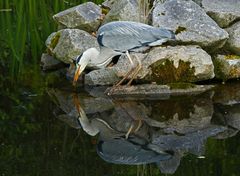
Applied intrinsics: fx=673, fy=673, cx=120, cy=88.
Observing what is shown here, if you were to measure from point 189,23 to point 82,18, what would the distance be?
1.65 metres

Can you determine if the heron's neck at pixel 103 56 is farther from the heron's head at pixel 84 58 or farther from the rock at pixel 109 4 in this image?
the rock at pixel 109 4

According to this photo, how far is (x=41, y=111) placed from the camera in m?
7.97

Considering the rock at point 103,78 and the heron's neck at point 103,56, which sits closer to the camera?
the heron's neck at point 103,56

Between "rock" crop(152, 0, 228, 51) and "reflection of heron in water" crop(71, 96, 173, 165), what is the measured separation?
2.13 m

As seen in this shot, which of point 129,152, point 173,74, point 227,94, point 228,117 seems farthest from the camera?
point 173,74

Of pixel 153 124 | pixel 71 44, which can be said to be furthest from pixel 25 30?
pixel 153 124

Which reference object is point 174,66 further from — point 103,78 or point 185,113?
point 185,113

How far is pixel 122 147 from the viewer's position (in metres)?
6.55

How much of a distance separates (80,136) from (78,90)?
6.56 ft

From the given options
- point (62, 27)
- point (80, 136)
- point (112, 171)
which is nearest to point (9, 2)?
point (62, 27)

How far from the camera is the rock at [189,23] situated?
29.3 feet

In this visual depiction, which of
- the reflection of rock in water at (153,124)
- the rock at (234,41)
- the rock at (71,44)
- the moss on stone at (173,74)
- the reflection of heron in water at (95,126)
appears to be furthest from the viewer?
the rock at (71,44)

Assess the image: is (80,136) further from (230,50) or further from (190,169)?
(230,50)

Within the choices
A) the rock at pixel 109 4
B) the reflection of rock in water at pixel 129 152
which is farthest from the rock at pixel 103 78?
the reflection of rock in water at pixel 129 152
